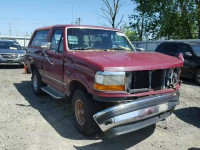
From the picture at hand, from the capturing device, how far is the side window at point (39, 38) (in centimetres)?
598

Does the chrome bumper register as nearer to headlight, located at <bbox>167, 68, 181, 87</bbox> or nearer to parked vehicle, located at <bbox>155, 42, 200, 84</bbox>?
headlight, located at <bbox>167, 68, 181, 87</bbox>

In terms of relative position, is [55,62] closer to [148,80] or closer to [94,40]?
[94,40]

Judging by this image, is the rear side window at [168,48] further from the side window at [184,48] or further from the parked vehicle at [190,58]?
the side window at [184,48]

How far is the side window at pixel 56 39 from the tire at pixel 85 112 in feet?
4.85

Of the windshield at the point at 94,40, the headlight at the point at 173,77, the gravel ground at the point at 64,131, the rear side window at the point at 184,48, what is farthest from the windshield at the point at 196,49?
the headlight at the point at 173,77

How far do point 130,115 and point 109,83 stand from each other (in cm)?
54

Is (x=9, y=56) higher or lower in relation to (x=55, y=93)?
higher

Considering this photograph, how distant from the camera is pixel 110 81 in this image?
3166 mm

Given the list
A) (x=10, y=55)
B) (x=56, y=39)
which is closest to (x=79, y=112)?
(x=56, y=39)

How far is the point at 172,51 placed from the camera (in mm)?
9797

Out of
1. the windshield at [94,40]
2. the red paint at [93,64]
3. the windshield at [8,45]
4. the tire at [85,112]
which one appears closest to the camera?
the red paint at [93,64]

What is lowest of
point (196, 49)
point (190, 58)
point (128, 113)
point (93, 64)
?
point (128, 113)

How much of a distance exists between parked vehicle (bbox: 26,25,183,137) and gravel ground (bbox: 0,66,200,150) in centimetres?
36

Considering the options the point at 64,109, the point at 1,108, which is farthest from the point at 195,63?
the point at 1,108
